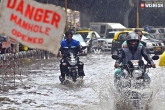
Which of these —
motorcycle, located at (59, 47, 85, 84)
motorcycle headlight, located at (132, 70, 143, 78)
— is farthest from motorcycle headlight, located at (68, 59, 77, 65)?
motorcycle headlight, located at (132, 70, 143, 78)

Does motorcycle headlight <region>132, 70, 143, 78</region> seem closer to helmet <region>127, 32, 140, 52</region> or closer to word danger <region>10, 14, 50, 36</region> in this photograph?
helmet <region>127, 32, 140, 52</region>

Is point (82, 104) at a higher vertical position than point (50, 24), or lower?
lower

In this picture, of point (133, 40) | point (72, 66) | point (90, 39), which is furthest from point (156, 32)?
point (133, 40)

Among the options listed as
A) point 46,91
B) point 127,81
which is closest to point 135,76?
point 127,81

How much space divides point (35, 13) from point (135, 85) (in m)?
4.43

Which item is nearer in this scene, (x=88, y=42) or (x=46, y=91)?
(x=46, y=91)

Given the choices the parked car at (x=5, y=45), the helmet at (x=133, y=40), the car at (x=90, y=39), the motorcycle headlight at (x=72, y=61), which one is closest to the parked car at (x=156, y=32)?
the car at (x=90, y=39)

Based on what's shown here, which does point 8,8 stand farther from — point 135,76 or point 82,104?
point 82,104

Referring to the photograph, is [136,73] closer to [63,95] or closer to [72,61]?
[63,95]

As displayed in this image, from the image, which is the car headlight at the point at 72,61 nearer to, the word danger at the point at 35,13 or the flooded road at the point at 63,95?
the flooded road at the point at 63,95

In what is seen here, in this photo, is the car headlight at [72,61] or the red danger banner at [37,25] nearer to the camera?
the red danger banner at [37,25]

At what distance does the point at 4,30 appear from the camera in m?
5.47

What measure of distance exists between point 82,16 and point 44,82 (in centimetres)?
6078

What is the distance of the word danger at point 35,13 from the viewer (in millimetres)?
5422
